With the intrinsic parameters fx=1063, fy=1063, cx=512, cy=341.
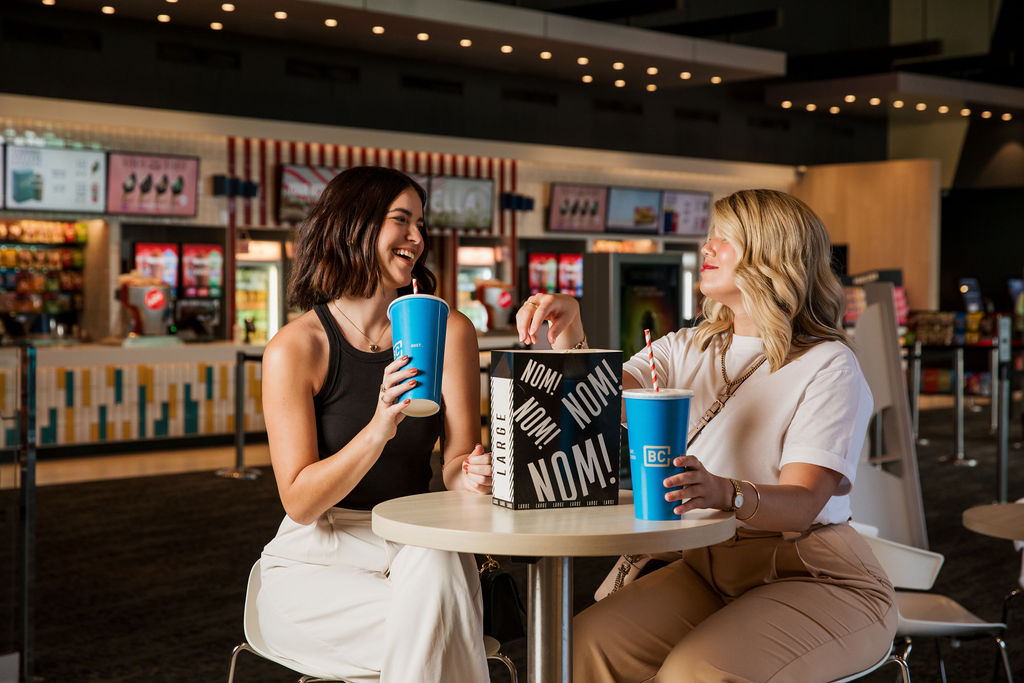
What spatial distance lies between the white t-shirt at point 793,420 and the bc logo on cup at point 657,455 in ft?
1.22

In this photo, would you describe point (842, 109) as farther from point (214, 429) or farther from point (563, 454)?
point (563, 454)

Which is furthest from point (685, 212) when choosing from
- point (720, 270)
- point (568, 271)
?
point (720, 270)

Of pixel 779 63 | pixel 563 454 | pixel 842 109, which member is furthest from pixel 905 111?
pixel 563 454

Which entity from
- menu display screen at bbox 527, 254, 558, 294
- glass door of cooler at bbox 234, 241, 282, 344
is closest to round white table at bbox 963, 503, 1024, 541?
glass door of cooler at bbox 234, 241, 282, 344

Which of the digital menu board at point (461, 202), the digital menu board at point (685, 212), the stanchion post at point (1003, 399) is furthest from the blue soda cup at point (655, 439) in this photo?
the digital menu board at point (685, 212)

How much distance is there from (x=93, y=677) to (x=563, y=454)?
2.47 meters

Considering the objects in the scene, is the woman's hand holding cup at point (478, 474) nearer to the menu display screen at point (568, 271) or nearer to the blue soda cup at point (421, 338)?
the blue soda cup at point (421, 338)

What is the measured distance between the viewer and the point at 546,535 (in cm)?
153

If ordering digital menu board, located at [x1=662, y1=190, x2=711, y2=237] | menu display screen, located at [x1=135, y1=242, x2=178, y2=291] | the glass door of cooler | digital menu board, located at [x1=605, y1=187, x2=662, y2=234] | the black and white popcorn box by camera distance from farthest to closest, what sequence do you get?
digital menu board, located at [x1=662, y1=190, x2=711, y2=237], digital menu board, located at [x1=605, y1=187, x2=662, y2=234], the glass door of cooler, menu display screen, located at [x1=135, y1=242, x2=178, y2=291], the black and white popcorn box

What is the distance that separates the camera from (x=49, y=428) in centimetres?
807

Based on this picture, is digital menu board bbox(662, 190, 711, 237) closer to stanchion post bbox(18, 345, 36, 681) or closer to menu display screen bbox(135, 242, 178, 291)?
menu display screen bbox(135, 242, 178, 291)

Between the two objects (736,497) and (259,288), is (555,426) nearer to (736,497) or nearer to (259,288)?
(736,497)

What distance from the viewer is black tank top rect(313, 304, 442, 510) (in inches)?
86.3

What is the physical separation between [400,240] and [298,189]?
753 cm
